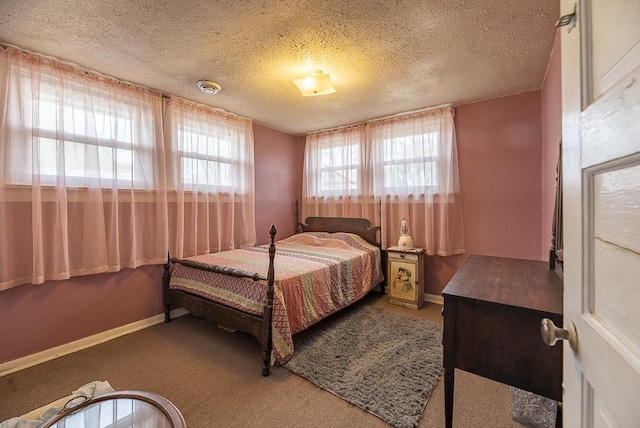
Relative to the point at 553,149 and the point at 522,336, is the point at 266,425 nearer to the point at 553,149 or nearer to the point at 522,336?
the point at 522,336

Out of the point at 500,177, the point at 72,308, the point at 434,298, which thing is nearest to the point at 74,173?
the point at 72,308

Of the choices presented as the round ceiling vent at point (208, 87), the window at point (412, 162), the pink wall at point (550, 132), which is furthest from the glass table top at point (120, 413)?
the window at point (412, 162)

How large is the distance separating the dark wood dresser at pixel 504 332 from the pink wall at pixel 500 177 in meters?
1.76

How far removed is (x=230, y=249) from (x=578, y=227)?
3.31 meters

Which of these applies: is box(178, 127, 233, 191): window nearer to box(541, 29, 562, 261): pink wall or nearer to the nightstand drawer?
the nightstand drawer

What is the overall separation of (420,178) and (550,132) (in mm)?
1323

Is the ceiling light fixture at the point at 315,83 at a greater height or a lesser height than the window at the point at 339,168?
greater

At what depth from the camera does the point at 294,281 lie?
2246 mm

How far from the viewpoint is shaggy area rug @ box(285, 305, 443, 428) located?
1689 mm

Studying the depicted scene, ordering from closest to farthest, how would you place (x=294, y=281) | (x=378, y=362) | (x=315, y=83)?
(x=378, y=362) < (x=294, y=281) < (x=315, y=83)

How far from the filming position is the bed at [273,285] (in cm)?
204

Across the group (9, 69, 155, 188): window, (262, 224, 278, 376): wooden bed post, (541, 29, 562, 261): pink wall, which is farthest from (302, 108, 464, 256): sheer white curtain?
(9, 69, 155, 188): window

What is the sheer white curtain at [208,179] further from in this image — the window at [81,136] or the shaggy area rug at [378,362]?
the shaggy area rug at [378,362]

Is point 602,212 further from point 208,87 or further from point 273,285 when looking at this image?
point 208,87
